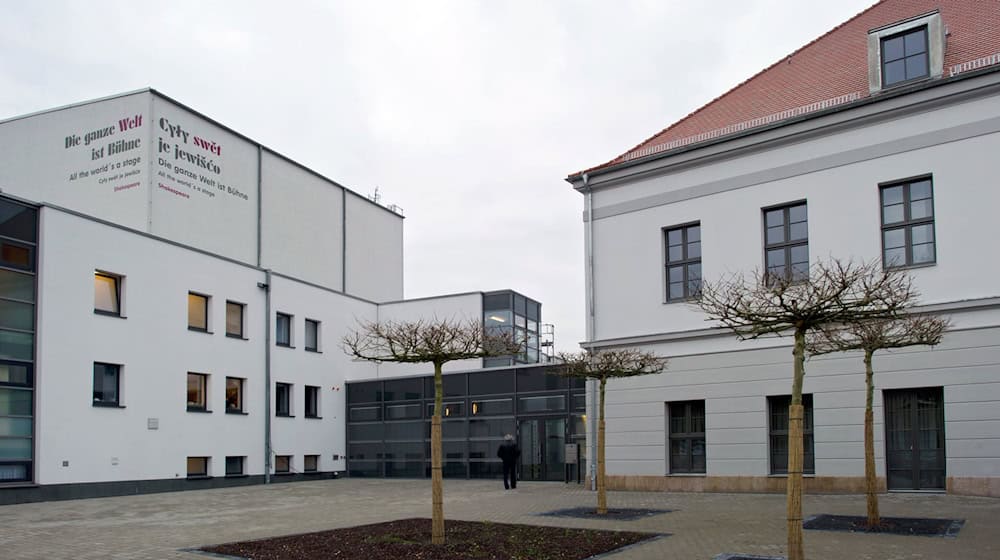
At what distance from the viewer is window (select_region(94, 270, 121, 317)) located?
2453cm

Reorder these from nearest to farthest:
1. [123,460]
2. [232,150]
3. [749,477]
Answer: [749,477] → [123,460] → [232,150]

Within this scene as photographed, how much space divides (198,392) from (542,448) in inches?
436

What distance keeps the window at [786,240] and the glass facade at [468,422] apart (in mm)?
8748

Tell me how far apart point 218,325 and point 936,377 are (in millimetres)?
20791

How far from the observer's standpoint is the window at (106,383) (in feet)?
79.2

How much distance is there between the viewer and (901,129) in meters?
19.3

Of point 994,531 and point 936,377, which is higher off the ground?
point 936,377

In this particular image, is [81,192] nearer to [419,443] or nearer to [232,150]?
[232,150]

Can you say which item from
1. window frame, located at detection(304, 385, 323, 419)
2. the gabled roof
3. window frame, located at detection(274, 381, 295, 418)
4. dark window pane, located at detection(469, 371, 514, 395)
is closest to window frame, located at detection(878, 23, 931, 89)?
the gabled roof

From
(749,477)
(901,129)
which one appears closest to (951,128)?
(901,129)

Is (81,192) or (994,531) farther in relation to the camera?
(81,192)

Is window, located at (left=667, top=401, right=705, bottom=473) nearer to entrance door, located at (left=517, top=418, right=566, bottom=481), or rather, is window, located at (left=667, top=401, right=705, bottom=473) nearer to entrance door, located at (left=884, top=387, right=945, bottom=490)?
entrance door, located at (left=884, top=387, right=945, bottom=490)

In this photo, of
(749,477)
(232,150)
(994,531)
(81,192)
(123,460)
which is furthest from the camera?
(232,150)

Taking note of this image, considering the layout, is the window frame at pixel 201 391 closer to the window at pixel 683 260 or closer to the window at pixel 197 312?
the window at pixel 197 312
